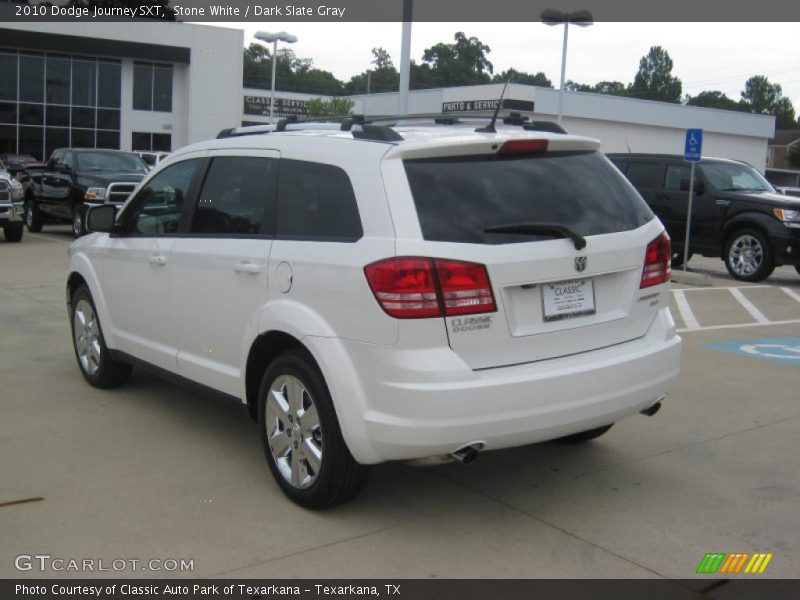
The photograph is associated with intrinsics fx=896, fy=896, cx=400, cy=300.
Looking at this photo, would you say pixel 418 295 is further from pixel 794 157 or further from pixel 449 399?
pixel 794 157

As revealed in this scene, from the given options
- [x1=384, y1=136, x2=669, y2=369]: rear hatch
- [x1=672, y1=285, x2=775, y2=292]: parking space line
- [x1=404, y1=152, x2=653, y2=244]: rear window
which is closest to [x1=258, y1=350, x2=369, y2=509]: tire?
[x1=384, y1=136, x2=669, y2=369]: rear hatch

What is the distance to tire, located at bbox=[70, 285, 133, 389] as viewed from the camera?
6387mm

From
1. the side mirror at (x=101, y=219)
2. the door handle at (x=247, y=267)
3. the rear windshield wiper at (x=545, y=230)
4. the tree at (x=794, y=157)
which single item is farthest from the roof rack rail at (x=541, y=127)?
the tree at (x=794, y=157)

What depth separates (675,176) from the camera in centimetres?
1554

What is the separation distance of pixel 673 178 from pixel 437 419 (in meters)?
13.0

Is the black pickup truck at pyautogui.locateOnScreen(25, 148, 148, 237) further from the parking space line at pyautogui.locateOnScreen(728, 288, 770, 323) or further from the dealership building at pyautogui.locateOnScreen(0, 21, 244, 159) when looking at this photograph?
the dealership building at pyautogui.locateOnScreen(0, 21, 244, 159)

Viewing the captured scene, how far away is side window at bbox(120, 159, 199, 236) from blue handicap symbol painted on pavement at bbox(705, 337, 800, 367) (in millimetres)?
5460

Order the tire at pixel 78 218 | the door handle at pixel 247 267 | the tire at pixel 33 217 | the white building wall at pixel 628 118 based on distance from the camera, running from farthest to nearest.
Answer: the white building wall at pixel 628 118 < the tire at pixel 33 217 < the tire at pixel 78 218 < the door handle at pixel 247 267

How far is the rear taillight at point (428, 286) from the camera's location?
3.76 m

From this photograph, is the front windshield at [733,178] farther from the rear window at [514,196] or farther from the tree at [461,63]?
the tree at [461,63]

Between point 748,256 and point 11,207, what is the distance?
13.6 m

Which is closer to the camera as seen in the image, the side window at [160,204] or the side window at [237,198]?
the side window at [237,198]

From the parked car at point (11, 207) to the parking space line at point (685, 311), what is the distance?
40.8ft
